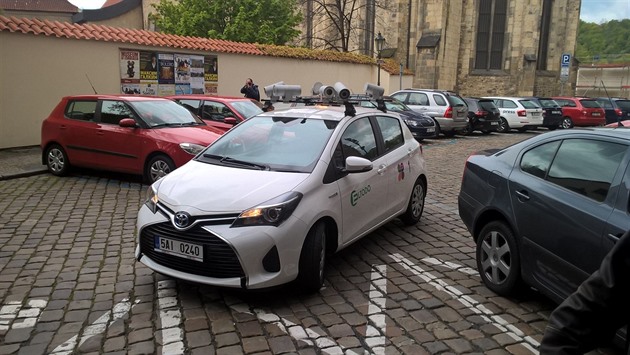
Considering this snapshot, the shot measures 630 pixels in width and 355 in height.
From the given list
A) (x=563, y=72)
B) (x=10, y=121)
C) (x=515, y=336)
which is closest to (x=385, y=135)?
(x=515, y=336)

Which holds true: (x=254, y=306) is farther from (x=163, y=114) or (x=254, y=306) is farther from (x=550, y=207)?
(x=163, y=114)

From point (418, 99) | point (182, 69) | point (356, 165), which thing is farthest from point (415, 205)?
point (418, 99)

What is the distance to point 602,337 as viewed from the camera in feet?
5.46

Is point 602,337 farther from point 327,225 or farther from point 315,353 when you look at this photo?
point 327,225

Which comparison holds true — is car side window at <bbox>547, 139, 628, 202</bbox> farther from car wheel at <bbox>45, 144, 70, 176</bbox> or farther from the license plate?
car wheel at <bbox>45, 144, 70, 176</bbox>

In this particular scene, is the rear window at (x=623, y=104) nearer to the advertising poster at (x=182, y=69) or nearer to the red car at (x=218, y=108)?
the advertising poster at (x=182, y=69)

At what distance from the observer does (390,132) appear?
20.1ft

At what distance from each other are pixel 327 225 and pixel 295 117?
1.46m

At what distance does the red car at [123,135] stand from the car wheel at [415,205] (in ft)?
12.0

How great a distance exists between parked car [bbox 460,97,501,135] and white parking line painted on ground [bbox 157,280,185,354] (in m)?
16.6

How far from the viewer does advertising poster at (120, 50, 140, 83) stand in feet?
47.4

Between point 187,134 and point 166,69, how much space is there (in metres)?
7.47

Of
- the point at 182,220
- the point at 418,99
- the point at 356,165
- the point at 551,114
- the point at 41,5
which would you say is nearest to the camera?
the point at 182,220

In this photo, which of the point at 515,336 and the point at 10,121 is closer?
the point at 515,336
